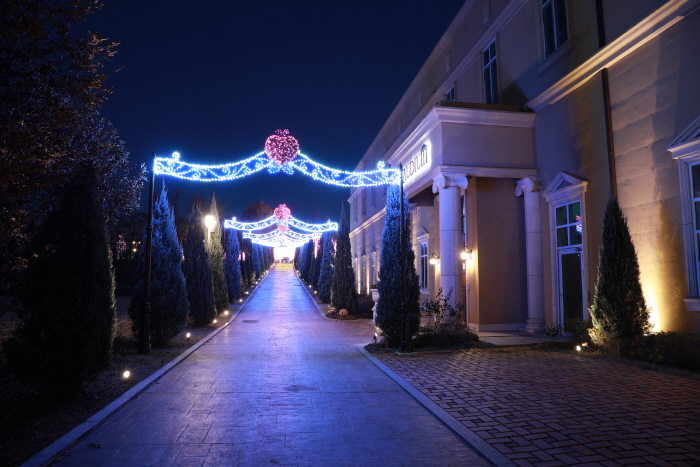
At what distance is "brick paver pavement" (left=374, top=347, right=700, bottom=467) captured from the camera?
15.4ft

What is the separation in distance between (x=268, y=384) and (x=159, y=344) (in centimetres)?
567

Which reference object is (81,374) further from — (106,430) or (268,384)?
(268,384)

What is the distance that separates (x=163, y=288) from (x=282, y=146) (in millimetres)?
5139

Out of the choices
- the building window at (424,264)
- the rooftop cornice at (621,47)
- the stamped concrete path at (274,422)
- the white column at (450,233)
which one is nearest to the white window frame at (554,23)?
the rooftop cornice at (621,47)

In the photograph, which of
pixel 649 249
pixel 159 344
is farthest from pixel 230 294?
pixel 649 249

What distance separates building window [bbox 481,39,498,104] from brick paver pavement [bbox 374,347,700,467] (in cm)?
1074

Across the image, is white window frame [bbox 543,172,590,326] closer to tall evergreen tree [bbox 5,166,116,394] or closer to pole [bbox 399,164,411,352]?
pole [bbox 399,164,411,352]

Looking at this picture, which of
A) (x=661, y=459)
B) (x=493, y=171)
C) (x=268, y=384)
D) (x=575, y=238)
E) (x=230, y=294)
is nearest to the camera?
(x=661, y=459)

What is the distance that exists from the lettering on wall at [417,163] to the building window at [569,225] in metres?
4.36

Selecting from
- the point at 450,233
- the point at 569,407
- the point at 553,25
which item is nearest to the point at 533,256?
the point at 450,233

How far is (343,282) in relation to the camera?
77.4ft

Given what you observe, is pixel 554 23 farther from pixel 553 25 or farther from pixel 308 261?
pixel 308 261

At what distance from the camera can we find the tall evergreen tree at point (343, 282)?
23.2 metres

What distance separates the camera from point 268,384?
26.5ft
